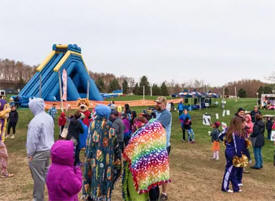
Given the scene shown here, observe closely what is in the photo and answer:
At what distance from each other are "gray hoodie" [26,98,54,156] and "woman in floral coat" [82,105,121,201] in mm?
690

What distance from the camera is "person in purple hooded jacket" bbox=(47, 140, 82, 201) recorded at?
2867 millimetres

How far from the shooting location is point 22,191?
5023mm

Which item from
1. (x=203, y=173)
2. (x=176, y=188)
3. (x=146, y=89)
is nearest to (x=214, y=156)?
(x=203, y=173)

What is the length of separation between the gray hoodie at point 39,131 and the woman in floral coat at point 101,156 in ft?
2.26

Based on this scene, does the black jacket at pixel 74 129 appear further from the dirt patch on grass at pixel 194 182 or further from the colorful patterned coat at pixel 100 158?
the colorful patterned coat at pixel 100 158

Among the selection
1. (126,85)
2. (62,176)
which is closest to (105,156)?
(62,176)

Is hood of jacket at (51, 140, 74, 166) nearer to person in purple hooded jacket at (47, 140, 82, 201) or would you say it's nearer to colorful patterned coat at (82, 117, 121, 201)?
person in purple hooded jacket at (47, 140, 82, 201)

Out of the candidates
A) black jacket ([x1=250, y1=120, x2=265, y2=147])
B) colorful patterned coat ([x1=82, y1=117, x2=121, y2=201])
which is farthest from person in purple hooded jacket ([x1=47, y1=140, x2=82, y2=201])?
black jacket ([x1=250, y1=120, x2=265, y2=147])

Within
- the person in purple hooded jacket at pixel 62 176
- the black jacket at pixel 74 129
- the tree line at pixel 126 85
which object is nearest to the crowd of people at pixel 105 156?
the person in purple hooded jacket at pixel 62 176

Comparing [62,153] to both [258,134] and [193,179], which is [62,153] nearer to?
[193,179]

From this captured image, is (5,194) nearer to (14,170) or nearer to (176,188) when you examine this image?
(14,170)

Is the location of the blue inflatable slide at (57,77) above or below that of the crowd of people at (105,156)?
above

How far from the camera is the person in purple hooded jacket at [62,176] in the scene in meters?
2.87

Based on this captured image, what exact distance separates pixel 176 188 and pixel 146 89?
55.4 meters
